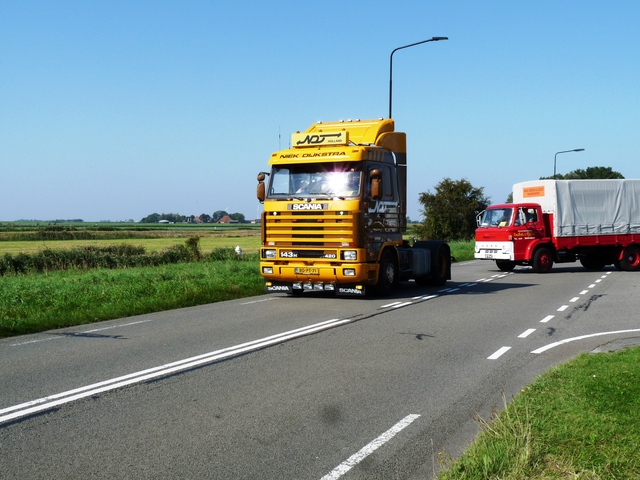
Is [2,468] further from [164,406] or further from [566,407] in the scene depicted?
[566,407]

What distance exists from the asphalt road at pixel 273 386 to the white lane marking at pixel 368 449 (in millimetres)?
20

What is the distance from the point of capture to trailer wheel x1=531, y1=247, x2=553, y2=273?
25.3 meters

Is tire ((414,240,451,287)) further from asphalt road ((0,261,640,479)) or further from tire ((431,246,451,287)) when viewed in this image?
asphalt road ((0,261,640,479))

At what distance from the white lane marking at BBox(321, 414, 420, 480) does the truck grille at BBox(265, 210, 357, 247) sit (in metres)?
9.36

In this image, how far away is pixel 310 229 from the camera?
51.1 feet

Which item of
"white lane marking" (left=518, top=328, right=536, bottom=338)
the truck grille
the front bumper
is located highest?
the truck grille

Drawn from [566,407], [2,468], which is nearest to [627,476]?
[566,407]

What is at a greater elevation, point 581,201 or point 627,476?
point 581,201

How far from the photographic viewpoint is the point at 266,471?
464 cm

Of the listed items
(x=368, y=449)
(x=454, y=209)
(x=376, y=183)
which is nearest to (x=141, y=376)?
(x=368, y=449)

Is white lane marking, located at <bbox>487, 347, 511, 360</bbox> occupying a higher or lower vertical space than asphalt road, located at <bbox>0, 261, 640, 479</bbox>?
lower

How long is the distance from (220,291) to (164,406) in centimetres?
1127

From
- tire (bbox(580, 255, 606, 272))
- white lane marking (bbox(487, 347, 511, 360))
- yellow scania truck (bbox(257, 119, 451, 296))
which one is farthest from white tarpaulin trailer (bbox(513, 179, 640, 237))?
white lane marking (bbox(487, 347, 511, 360))

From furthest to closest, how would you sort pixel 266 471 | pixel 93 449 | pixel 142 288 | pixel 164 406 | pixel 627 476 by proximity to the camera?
pixel 142 288 < pixel 164 406 < pixel 93 449 < pixel 266 471 < pixel 627 476
